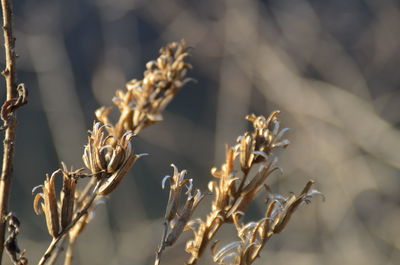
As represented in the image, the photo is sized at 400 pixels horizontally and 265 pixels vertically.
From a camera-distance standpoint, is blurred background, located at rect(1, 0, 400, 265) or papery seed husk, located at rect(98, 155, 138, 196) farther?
blurred background, located at rect(1, 0, 400, 265)

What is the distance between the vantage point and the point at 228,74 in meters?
Answer: 3.29

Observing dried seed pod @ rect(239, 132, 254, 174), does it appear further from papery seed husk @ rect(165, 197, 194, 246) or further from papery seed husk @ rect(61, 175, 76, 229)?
papery seed husk @ rect(61, 175, 76, 229)

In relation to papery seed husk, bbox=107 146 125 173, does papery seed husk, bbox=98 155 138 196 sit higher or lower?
lower

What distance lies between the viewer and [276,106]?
3.17 meters

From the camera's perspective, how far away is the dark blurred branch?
1.96 ft

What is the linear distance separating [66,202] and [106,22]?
2931mm

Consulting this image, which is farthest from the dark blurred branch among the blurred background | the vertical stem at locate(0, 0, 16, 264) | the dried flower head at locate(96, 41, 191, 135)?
the blurred background

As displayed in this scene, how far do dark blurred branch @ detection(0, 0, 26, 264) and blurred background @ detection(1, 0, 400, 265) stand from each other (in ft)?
7.59

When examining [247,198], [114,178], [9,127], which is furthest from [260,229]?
Result: [9,127]

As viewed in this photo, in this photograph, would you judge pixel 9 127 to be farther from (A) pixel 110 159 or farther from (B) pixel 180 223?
(B) pixel 180 223

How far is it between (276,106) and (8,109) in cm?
264

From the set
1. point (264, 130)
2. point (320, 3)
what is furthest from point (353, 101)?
point (264, 130)

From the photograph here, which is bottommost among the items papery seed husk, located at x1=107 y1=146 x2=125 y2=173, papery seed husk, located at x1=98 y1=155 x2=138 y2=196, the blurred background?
the blurred background

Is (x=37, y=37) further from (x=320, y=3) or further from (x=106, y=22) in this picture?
(x=320, y=3)
